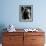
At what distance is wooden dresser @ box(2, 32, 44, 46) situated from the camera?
3.63 metres

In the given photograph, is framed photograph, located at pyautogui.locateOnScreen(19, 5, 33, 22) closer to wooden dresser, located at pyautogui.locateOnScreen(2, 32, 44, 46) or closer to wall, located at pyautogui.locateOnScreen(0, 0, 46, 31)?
wall, located at pyautogui.locateOnScreen(0, 0, 46, 31)

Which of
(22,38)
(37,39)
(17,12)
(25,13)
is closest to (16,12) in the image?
(17,12)

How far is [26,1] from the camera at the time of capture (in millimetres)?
4105

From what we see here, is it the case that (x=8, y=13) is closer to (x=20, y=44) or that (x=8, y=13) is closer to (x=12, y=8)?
(x=12, y=8)

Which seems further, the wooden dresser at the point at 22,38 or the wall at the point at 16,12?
the wall at the point at 16,12

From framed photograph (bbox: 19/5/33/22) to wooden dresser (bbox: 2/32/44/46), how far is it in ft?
2.11

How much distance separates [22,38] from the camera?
3.64m

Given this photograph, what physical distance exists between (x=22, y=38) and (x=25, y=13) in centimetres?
87

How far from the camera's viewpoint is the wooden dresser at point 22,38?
3631 millimetres

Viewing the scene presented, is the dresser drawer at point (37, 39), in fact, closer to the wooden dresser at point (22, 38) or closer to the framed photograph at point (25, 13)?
the wooden dresser at point (22, 38)

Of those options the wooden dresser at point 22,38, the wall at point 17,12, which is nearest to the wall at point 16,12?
the wall at point 17,12

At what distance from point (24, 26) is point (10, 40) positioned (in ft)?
2.49

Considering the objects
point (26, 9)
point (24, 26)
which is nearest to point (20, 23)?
point (24, 26)

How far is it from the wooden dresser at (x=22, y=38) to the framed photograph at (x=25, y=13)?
0.64m
